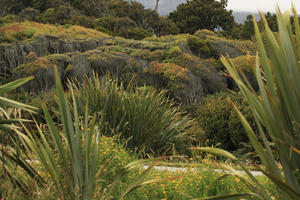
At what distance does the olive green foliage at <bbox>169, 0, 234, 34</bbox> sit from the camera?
42.3m

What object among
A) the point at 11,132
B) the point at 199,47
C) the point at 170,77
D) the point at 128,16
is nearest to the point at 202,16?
the point at 128,16

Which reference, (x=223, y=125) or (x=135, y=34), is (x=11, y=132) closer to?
(x=223, y=125)

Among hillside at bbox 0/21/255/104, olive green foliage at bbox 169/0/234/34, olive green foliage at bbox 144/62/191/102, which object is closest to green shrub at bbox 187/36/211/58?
hillside at bbox 0/21/255/104

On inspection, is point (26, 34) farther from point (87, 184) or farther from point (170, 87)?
point (87, 184)

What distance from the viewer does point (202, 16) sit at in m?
43.0

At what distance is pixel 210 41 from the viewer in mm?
20984

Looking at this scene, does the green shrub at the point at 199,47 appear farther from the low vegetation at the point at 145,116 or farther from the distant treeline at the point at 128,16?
the distant treeline at the point at 128,16

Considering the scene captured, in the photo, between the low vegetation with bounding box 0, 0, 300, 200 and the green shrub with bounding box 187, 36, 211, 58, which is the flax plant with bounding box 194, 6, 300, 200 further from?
the green shrub with bounding box 187, 36, 211, 58

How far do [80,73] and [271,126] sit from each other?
550 inches

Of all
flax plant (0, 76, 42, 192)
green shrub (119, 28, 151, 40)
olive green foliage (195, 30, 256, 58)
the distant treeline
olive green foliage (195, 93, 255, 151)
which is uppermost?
the distant treeline

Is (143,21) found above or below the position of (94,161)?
above

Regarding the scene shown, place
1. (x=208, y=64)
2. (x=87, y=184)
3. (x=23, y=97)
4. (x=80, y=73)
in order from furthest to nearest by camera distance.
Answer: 1. (x=208, y=64)
2. (x=80, y=73)
3. (x=23, y=97)
4. (x=87, y=184)

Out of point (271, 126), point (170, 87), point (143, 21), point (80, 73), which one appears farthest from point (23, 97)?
point (143, 21)

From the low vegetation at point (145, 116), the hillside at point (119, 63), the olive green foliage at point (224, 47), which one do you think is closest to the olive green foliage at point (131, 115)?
the low vegetation at point (145, 116)
